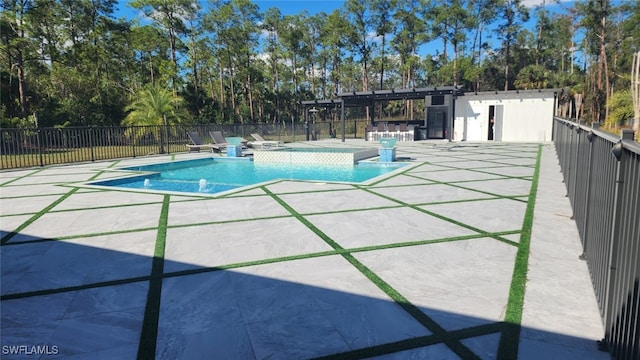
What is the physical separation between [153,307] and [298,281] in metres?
1.13

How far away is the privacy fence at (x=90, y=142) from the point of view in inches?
484

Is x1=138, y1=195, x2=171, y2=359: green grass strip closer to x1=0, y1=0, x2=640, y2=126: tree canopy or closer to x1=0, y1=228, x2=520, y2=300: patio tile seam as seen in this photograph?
x1=0, y1=228, x2=520, y2=300: patio tile seam

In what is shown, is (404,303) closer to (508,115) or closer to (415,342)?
(415,342)

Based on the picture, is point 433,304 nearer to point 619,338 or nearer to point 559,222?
point 619,338

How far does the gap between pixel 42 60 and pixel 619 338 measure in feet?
119

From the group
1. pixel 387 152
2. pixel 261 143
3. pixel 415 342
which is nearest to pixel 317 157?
pixel 387 152

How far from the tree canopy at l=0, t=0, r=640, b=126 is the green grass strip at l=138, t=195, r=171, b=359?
23.5 metres

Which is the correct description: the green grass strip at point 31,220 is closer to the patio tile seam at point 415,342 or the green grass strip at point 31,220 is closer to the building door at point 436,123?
the patio tile seam at point 415,342

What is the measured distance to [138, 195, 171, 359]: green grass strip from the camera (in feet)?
7.63

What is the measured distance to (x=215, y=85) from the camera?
48188 mm

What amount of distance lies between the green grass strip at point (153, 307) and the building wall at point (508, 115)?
74.7 ft

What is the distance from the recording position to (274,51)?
4406 cm

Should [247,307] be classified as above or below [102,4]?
below

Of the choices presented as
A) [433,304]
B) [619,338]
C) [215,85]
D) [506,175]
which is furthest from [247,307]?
[215,85]
